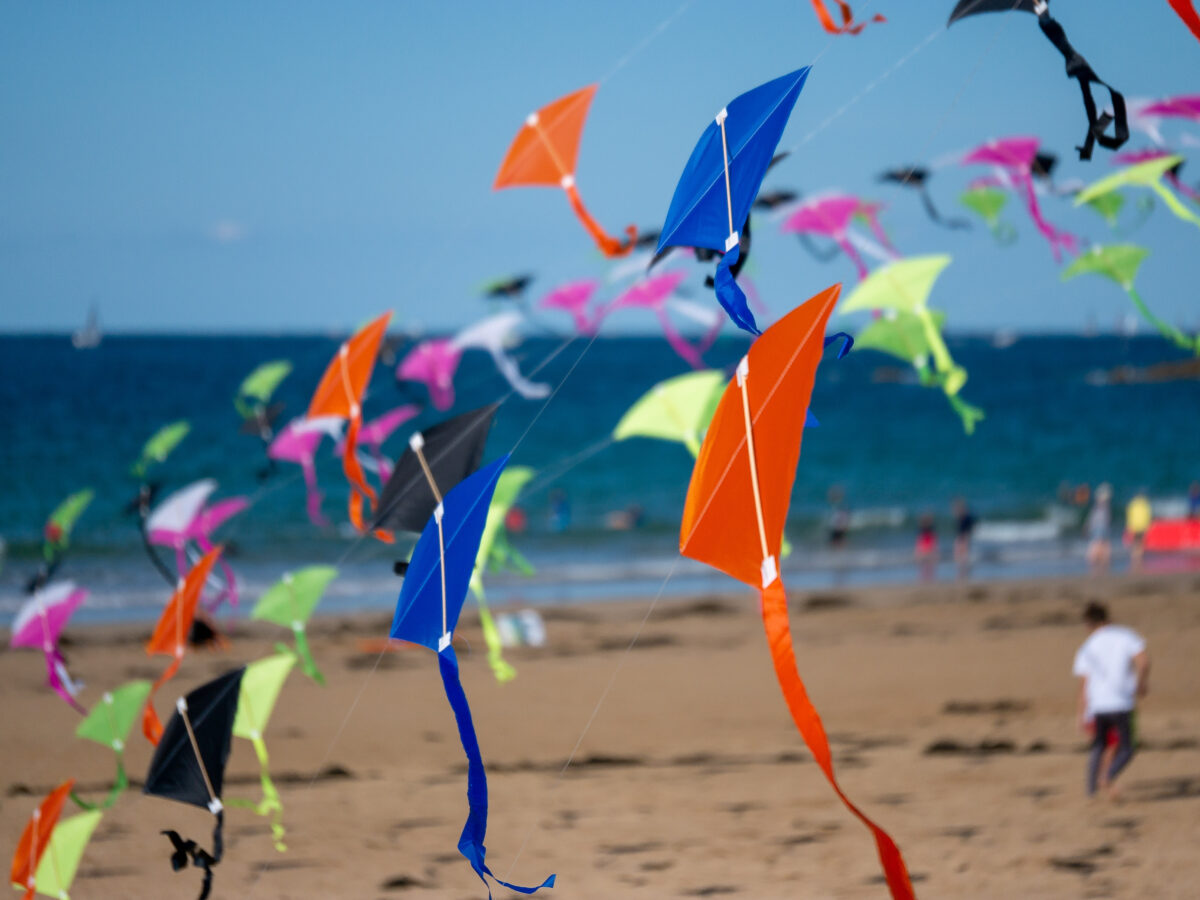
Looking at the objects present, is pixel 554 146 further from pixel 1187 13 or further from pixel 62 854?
pixel 62 854

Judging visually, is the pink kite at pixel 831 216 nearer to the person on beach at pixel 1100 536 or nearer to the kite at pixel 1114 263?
the kite at pixel 1114 263

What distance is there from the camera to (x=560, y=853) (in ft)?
20.5

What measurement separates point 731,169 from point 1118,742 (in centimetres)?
469

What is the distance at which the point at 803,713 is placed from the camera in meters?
2.81

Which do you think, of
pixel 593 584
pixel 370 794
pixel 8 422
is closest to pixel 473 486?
pixel 370 794

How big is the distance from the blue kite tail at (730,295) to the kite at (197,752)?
274cm

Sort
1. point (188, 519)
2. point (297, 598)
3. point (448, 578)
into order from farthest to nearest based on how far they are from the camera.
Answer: point (188, 519) → point (297, 598) → point (448, 578)

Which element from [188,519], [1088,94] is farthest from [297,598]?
[1088,94]

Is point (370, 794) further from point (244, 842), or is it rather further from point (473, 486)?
point (473, 486)

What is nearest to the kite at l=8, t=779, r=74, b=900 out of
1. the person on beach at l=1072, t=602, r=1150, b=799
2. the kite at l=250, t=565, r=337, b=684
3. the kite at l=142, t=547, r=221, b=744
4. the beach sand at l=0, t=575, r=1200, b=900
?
the kite at l=142, t=547, r=221, b=744

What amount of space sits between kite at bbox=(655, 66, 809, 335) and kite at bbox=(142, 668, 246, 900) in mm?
2700

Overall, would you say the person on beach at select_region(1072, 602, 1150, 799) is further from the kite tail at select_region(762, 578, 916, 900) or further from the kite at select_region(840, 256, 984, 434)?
the kite tail at select_region(762, 578, 916, 900)

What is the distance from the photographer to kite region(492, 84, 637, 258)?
16.9 feet

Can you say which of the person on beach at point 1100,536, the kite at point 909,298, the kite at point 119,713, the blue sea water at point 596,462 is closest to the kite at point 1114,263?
the kite at point 909,298
